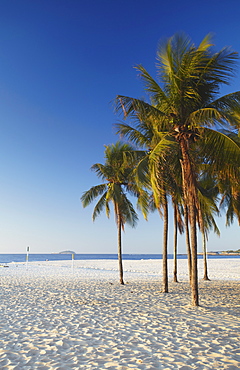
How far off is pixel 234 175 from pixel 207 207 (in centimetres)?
387

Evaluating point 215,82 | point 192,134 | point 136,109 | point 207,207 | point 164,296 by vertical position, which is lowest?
point 164,296

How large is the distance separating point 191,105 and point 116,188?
589 centimetres

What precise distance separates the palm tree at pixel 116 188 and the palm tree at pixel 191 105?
173 inches

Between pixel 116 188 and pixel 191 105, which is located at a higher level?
pixel 191 105

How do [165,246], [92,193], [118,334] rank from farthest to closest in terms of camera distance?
[92,193] < [165,246] < [118,334]

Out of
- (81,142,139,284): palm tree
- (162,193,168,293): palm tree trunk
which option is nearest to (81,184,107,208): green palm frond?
(81,142,139,284): palm tree

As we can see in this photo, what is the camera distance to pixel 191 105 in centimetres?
873

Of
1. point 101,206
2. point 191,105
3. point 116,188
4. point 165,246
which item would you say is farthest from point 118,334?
point 101,206

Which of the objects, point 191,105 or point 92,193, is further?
point 92,193

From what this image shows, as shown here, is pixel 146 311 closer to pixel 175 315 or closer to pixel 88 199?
pixel 175 315

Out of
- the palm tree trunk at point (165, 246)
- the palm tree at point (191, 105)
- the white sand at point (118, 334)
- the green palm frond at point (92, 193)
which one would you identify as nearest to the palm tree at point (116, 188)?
the green palm frond at point (92, 193)

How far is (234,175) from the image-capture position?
30.6ft

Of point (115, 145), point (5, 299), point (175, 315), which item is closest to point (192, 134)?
point (175, 315)

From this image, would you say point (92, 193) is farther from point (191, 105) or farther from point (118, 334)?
point (118, 334)
